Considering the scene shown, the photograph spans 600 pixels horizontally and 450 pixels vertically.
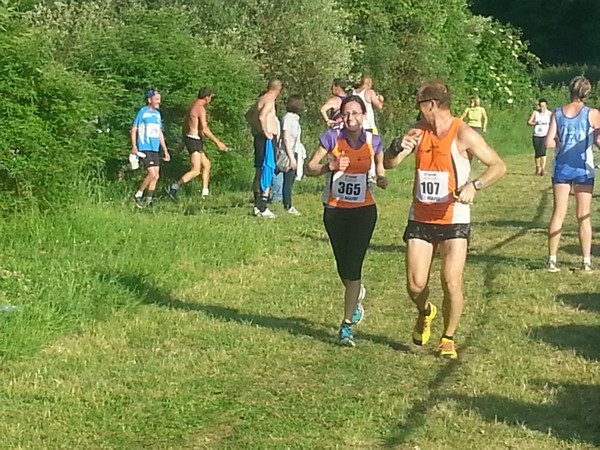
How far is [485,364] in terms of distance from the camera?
7770 mm

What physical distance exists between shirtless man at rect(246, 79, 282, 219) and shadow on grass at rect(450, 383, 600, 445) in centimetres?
853

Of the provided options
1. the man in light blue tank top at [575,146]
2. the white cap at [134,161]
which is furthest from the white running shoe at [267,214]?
the man in light blue tank top at [575,146]

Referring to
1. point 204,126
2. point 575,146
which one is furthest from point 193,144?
point 575,146

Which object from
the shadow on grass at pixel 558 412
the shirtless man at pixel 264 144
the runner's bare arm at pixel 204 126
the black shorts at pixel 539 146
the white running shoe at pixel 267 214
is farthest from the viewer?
the black shorts at pixel 539 146

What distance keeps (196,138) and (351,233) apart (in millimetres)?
→ 8872

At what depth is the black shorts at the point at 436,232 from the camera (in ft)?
25.3

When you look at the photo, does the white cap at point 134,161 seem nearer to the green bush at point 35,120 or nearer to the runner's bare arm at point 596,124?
the green bush at point 35,120

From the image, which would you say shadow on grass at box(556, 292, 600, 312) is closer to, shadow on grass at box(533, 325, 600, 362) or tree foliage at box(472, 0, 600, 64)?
shadow on grass at box(533, 325, 600, 362)

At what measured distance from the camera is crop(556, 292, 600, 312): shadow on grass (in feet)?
31.3

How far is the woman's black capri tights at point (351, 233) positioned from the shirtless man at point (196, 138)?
8.58 m

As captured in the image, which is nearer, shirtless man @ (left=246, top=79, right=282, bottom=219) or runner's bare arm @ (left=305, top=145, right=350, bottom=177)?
runner's bare arm @ (left=305, top=145, right=350, bottom=177)

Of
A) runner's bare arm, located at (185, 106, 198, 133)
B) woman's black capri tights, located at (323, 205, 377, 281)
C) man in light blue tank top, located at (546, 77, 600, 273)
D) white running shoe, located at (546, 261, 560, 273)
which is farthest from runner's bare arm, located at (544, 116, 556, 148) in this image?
runner's bare arm, located at (185, 106, 198, 133)

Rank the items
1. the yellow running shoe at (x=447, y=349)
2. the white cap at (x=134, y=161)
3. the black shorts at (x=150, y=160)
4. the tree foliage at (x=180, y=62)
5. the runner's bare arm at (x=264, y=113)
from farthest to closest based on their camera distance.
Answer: the black shorts at (x=150, y=160)
the white cap at (x=134, y=161)
the runner's bare arm at (x=264, y=113)
the tree foliage at (x=180, y=62)
the yellow running shoe at (x=447, y=349)

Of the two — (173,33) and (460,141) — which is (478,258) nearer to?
(460,141)
